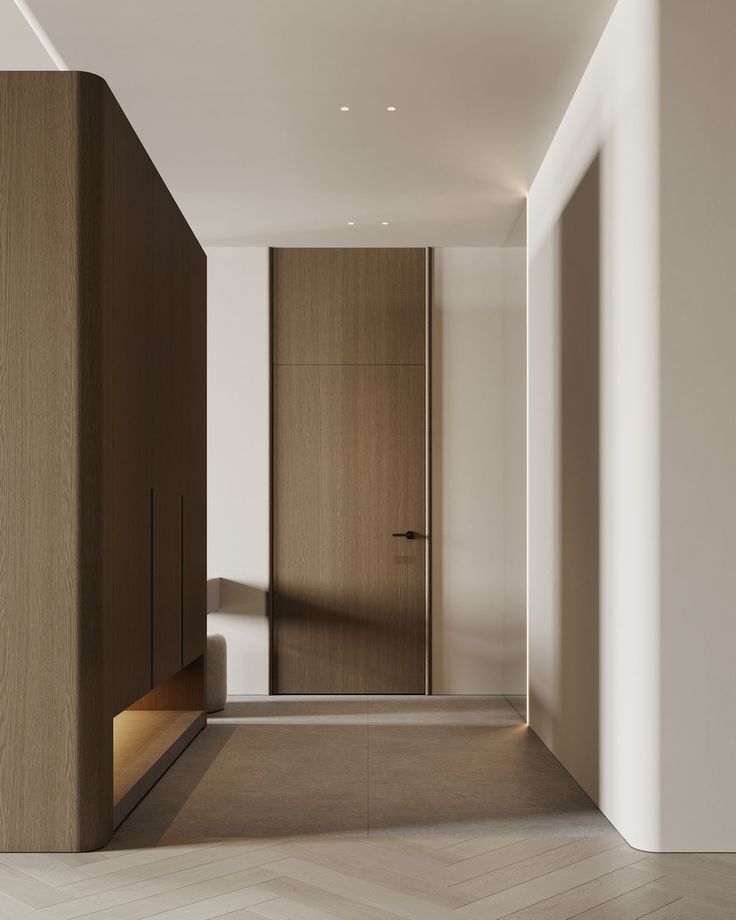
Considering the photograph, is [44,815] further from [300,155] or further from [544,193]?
[544,193]

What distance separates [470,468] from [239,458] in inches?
56.1

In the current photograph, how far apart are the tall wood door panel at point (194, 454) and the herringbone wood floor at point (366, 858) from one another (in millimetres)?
640

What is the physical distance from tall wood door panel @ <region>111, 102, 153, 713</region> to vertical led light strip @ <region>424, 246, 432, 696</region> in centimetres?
260

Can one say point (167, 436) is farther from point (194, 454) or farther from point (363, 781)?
point (363, 781)

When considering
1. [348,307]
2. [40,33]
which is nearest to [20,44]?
[40,33]

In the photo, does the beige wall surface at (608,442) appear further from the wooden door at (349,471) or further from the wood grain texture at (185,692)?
the wood grain texture at (185,692)

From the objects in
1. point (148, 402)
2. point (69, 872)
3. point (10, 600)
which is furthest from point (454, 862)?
point (148, 402)

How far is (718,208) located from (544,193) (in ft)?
5.75

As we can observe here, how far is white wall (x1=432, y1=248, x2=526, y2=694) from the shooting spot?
19.0 ft

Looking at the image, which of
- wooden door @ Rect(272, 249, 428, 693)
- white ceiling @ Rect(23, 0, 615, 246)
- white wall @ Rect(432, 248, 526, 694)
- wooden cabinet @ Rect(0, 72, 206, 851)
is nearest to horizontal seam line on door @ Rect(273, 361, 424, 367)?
wooden door @ Rect(272, 249, 428, 693)

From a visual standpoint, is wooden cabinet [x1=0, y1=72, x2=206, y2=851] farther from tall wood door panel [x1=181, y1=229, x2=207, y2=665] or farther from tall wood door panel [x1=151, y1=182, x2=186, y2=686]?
tall wood door panel [x1=181, y1=229, x2=207, y2=665]

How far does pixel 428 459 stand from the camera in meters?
5.85

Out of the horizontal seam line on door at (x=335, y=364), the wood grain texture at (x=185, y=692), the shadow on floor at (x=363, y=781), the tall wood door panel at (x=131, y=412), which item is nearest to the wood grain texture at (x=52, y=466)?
the tall wood door panel at (x=131, y=412)

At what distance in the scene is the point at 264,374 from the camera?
5879 millimetres
